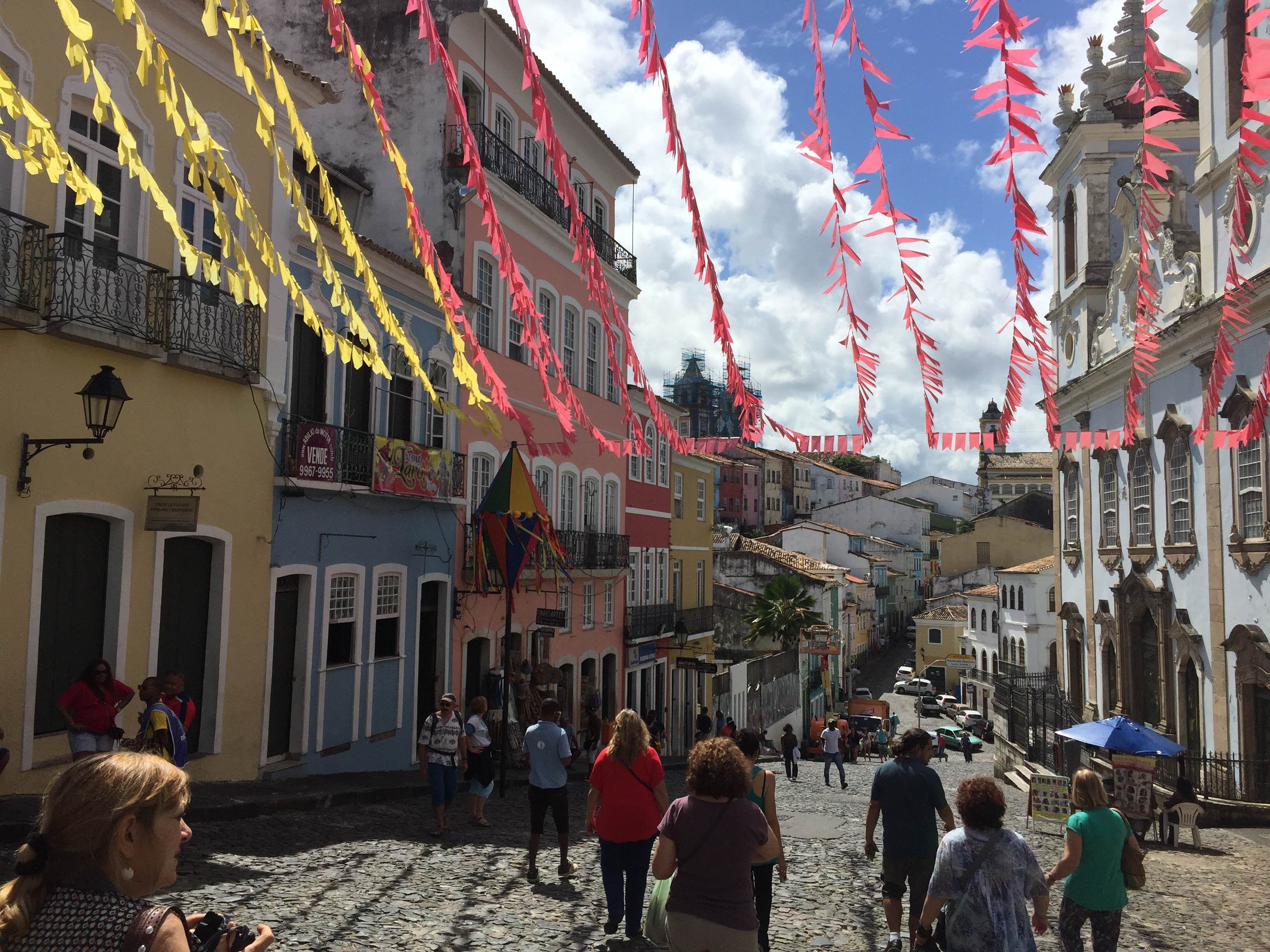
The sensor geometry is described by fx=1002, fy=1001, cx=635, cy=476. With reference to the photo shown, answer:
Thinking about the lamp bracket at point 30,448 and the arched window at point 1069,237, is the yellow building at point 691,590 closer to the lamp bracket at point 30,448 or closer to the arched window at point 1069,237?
the arched window at point 1069,237

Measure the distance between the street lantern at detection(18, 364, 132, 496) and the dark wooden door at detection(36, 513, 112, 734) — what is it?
0.70m

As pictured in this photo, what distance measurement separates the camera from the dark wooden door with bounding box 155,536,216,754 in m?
11.2

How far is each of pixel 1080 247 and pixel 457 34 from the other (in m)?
19.7

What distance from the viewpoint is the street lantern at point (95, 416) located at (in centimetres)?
916

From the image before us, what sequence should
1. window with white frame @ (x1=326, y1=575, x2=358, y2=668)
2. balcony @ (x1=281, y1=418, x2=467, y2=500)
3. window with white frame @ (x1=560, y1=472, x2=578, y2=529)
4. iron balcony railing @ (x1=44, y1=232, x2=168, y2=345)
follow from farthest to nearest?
window with white frame @ (x1=560, y1=472, x2=578, y2=529), window with white frame @ (x1=326, y1=575, x2=358, y2=668), balcony @ (x1=281, y1=418, x2=467, y2=500), iron balcony railing @ (x1=44, y1=232, x2=168, y2=345)

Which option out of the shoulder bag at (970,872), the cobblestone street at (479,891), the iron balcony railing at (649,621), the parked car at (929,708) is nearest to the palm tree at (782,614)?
the parked car at (929,708)

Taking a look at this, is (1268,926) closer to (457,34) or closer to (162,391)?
(162,391)

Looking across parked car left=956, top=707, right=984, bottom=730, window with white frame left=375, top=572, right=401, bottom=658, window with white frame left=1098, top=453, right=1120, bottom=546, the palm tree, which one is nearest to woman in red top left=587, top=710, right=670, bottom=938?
window with white frame left=375, top=572, right=401, bottom=658

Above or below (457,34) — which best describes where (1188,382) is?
below

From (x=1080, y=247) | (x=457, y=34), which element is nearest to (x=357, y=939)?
(x=457, y=34)

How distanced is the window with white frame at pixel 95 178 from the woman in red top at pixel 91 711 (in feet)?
13.5

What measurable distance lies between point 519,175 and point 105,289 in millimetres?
12049

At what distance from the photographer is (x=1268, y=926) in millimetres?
8680

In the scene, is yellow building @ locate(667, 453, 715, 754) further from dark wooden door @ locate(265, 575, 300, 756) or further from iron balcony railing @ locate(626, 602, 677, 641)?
dark wooden door @ locate(265, 575, 300, 756)
